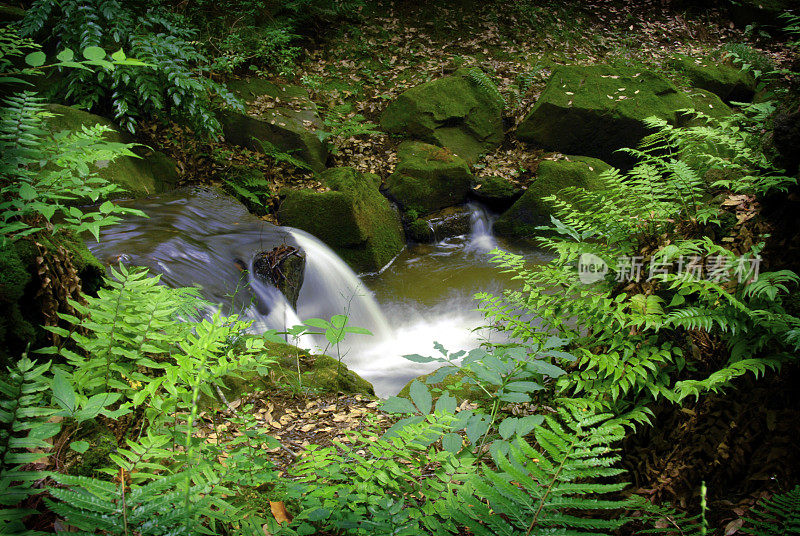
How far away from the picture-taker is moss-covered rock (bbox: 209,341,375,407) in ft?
11.5

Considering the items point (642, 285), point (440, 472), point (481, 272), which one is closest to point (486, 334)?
point (481, 272)

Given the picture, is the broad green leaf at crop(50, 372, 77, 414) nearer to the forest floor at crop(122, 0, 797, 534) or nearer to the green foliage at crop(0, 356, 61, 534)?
the green foliage at crop(0, 356, 61, 534)

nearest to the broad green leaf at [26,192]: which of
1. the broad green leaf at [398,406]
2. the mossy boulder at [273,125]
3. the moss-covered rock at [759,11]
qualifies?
the broad green leaf at [398,406]

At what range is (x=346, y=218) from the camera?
7445 millimetres

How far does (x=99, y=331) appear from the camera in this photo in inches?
62.9

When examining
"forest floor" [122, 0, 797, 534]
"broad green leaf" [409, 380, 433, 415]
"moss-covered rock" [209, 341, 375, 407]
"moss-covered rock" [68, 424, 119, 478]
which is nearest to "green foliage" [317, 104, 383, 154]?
"forest floor" [122, 0, 797, 534]

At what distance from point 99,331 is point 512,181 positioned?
8.94 metres

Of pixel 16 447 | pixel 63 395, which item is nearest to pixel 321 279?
pixel 63 395

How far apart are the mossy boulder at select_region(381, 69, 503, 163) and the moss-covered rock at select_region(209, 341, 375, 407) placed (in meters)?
6.98

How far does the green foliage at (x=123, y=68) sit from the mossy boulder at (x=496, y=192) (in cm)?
532

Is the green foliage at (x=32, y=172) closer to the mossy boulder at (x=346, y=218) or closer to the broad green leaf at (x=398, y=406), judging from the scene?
the broad green leaf at (x=398, y=406)

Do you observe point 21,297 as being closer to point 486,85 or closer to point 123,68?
point 123,68

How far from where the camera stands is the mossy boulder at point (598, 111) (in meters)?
9.57

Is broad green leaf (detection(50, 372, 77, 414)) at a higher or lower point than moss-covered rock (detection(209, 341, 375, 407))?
higher
